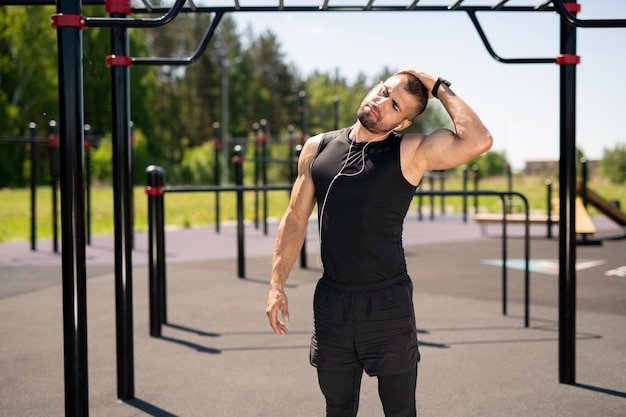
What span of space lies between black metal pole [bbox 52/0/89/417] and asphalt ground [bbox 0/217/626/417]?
3.29ft

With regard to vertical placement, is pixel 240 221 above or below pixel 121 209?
below

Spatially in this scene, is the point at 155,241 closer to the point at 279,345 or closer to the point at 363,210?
the point at 279,345

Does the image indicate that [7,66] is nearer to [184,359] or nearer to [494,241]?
[494,241]

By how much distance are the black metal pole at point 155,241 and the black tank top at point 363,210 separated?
2505mm

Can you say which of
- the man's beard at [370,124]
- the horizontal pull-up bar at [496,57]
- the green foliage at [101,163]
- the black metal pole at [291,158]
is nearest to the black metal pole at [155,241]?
the horizontal pull-up bar at [496,57]

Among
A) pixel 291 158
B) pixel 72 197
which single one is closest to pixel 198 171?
pixel 291 158

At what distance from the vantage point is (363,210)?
2270 mm

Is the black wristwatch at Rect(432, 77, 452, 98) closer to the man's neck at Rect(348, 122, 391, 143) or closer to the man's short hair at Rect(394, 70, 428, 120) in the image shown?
the man's short hair at Rect(394, 70, 428, 120)

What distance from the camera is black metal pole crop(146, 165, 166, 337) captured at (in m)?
4.65

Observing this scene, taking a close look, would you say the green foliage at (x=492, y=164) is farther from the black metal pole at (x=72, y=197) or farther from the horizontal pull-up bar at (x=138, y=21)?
the black metal pole at (x=72, y=197)

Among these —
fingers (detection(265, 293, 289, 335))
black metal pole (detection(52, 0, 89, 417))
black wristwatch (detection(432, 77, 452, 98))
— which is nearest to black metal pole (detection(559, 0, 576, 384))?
black wristwatch (detection(432, 77, 452, 98))

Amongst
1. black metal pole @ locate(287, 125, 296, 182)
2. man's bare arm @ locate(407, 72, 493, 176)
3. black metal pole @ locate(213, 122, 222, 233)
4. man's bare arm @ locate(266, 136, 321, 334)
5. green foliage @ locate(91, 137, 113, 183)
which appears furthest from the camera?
green foliage @ locate(91, 137, 113, 183)

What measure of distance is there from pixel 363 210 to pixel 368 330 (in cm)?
39

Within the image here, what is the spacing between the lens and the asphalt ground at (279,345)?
11.4ft
